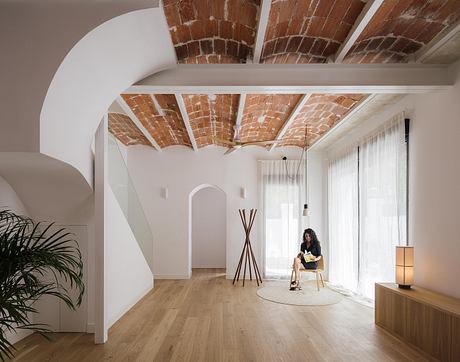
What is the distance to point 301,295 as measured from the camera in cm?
636

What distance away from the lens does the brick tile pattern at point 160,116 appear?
4.91 metres

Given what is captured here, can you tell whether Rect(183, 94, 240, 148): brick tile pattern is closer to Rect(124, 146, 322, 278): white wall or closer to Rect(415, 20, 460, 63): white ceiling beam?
Rect(124, 146, 322, 278): white wall

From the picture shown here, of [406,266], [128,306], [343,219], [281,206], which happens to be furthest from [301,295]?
[128,306]

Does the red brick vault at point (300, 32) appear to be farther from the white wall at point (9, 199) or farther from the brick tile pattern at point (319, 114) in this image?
the white wall at point (9, 199)

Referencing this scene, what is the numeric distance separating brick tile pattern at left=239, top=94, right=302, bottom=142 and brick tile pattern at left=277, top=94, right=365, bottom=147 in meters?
0.24

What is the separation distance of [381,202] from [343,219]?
1.76 meters

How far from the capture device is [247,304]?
5.78 m

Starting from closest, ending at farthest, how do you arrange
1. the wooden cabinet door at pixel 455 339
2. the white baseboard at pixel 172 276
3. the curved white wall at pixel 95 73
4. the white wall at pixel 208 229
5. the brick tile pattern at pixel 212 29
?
the curved white wall at pixel 95 73 → the brick tile pattern at pixel 212 29 → the wooden cabinet door at pixel 455 339 → the white baseboard at pixel 172 276 → the white wall at pixel 208 229

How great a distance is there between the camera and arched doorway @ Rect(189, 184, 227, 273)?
9844mm

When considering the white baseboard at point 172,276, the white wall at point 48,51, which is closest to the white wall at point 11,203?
the white wall at point 48,51

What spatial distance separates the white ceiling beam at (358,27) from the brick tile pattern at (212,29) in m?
0.80

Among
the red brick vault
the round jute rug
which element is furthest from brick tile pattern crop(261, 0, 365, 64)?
the round jute rug

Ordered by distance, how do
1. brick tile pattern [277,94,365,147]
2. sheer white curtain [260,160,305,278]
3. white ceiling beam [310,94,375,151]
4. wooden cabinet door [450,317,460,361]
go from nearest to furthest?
wooden cabinet door [450,317,460,361] → white ceiling beam [310,94,375,151] → brick tile pattern [277,94,365,147] → sheer white curtain [260,160,305,278]

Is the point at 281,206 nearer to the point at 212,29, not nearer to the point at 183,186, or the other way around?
the point at 183,186
